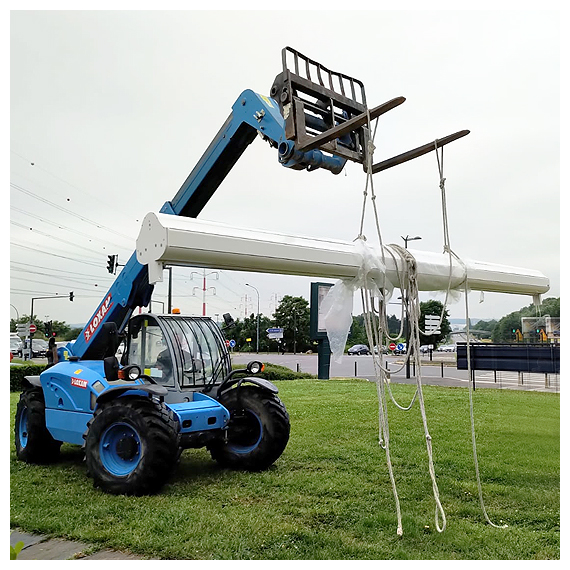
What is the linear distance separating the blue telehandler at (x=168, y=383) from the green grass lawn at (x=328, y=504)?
335mm

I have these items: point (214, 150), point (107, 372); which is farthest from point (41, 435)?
point (214, 150)

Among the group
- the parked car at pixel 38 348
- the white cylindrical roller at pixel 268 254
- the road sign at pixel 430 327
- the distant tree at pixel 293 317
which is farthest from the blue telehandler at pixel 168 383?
the distant tree at pixel 293 317

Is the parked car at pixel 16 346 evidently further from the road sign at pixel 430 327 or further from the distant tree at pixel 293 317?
the road sign at pixel 430 327

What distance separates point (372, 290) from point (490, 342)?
11451 mm

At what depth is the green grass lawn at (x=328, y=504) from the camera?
14.9ft

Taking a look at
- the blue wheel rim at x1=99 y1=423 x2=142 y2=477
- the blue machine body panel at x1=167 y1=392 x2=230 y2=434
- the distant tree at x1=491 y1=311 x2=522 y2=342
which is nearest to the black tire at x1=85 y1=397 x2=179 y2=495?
the blue wheel rim at x1=99 y1=423 x2=142 y2=477

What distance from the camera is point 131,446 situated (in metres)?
5.98

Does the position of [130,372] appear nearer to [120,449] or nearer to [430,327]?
[120,449]

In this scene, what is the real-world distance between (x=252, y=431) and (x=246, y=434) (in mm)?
83

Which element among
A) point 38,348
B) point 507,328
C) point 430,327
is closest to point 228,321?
point 430,327

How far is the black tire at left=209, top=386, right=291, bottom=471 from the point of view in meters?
6.76

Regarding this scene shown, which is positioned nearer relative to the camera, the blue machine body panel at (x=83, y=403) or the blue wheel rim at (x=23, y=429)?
the blue machine body panel at (x=83, y=403)

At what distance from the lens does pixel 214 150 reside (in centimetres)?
638

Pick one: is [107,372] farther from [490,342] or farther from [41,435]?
[490,342]
